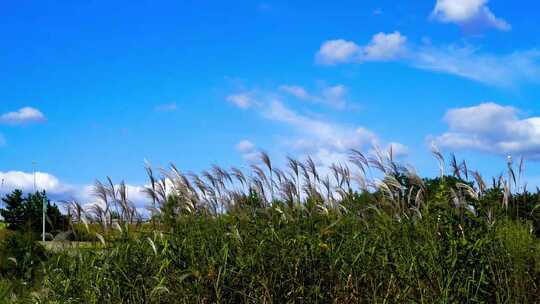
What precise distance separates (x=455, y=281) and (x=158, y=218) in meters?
2.56

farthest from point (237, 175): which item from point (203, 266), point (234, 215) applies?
point (203, 266)

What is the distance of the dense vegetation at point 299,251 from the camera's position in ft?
14.3

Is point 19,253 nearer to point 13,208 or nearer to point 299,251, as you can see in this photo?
point 299,251

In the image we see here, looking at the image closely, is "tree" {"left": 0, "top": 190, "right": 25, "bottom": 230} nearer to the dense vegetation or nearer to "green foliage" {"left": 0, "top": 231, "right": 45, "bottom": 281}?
"green foliage" {"left": 0, "top": 231, "right": 45, "bottom": 281}

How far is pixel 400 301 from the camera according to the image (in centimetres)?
447

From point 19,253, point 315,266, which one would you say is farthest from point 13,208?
point 315,266

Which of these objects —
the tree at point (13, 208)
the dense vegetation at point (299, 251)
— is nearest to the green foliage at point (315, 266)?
the dense vegetation at point (299, 251)

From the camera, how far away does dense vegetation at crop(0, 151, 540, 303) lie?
14.3ft

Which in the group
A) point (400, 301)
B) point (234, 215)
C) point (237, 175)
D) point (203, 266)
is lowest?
point (400, 301)

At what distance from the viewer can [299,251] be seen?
450 cm

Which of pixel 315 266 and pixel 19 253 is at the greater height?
pixel 19 253

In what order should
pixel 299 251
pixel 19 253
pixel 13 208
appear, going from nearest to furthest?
pixel 299 251 → pixel 19 253 → pixel 13 208

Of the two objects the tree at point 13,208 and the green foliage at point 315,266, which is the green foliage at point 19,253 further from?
the tree at point 13,208

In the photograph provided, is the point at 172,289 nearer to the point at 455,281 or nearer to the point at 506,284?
the point at 455,281
